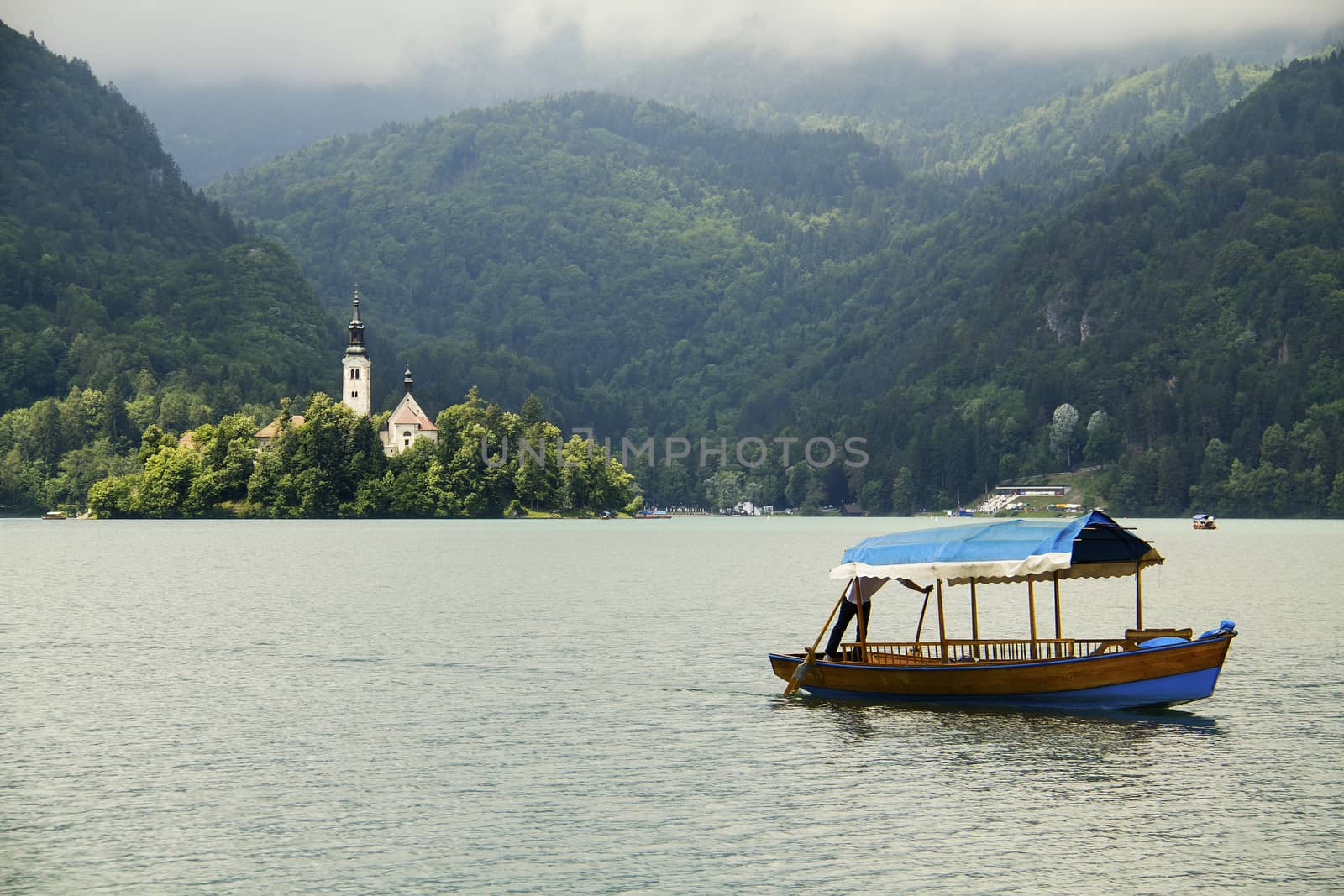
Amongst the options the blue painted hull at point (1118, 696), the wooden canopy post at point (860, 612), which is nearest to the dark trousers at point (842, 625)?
the wooden canopy post at point (860, 612)

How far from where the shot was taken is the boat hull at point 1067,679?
2178 inches

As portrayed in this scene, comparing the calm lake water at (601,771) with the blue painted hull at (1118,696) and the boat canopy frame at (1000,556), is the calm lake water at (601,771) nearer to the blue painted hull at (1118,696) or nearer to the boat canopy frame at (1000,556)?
the blue painted hull at (1118,696)

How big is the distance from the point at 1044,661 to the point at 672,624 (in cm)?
3974

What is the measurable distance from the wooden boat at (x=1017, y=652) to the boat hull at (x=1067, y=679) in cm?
4

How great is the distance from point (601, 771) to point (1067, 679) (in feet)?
60.8

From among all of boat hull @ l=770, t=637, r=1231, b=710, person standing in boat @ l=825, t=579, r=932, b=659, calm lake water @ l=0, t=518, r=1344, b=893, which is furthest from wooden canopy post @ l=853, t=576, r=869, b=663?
calm lake water @ l=0, t=518, r=1344, b=893

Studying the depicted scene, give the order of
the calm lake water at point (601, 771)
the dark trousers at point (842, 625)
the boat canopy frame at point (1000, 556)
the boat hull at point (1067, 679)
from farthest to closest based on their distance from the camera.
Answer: the dark trousers at point (842, 625) → the boat canopy frame at point (1000, 556) → the boat hull at point (1067, 679) → the calm lake water at point (601, 771)

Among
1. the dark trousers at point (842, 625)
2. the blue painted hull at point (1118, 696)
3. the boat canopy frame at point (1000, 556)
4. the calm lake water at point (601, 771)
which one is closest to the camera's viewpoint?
the calm lake water at point (601, 771)

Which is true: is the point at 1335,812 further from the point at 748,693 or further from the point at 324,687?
the point at 324,687

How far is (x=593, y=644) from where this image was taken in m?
82.6

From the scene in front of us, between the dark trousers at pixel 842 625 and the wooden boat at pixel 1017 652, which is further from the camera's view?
the dark trousers at pixel 842 625

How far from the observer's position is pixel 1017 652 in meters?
62.6

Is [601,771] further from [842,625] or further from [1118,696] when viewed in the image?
[1118,696]

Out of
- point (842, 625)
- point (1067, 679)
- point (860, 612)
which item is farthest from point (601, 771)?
point (1067, 679)
